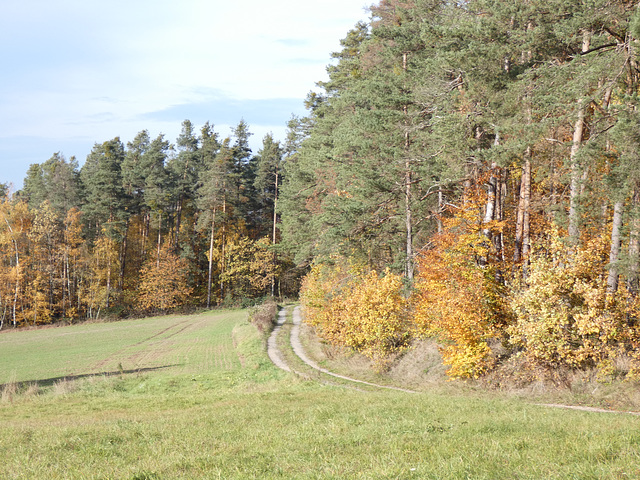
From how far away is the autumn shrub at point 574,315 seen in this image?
15.7m

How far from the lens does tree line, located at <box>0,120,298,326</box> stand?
63.5m

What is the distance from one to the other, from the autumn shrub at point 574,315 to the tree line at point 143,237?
51719 millimetres

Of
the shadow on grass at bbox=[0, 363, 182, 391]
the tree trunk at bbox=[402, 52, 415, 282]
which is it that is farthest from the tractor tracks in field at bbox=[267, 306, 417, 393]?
the tree trunk at bbox=[402, 52, 415, 282]

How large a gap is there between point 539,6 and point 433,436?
555 inches

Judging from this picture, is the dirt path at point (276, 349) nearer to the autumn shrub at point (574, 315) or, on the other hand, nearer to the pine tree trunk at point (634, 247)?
the autumn shrub at point (574, 315)

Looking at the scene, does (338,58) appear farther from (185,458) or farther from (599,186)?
(185,458)

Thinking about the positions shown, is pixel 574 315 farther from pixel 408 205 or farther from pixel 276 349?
pixel 276 349

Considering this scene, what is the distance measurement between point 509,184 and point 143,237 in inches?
2293

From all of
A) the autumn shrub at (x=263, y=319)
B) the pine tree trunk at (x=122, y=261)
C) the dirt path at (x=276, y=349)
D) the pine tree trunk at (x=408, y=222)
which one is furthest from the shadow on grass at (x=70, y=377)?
the pine tree trunk at (x=122, y=261)

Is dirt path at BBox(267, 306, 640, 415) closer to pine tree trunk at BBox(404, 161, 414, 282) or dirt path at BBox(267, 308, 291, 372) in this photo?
dirt path at BBox(267, 308, 291, 372)

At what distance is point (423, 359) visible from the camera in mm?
23031

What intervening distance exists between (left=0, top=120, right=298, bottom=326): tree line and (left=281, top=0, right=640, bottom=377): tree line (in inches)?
1595

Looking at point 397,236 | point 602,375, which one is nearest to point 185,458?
point 602,375

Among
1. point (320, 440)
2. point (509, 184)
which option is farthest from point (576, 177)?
point (509, 184)
